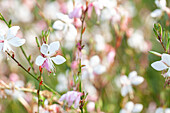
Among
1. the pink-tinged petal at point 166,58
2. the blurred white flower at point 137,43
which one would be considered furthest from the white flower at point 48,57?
the blurred white flower at point 137,43

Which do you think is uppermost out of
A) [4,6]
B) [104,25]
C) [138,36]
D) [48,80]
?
[4,6]

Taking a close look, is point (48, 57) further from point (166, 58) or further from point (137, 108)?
point (137, 108)

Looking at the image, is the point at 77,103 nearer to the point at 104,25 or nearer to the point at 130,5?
the point at 104,25

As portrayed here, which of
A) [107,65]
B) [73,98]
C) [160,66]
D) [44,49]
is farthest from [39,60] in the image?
[107,65]

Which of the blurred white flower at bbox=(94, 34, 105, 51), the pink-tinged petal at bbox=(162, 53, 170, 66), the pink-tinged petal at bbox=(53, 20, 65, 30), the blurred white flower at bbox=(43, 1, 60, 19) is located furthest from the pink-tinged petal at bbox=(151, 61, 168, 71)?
the blurred white flower at bbox=(43, 1, 60, 19)

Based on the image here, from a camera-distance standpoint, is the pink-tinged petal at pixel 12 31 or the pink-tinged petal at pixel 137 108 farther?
the pink-tinged petal at pixel 137 108

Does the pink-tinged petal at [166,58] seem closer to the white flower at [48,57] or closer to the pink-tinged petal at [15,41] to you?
the white flower at [48,57]

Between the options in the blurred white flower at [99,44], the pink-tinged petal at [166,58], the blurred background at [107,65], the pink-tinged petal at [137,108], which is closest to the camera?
the pink-tinged petal at [166,58]

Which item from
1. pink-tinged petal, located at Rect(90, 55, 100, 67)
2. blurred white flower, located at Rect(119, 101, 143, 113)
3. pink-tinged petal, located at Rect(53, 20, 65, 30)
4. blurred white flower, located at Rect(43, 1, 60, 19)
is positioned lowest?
blurred white flower, located at Rect(119, 101, 143, 113)

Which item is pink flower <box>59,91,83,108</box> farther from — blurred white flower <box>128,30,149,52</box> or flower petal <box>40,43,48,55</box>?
blurred white flower <box>128,30,149,52</box>

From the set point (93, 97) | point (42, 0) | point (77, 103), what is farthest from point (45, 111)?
point (42, 0)

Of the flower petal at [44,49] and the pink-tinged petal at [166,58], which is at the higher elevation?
the flower petal at [44,49]
